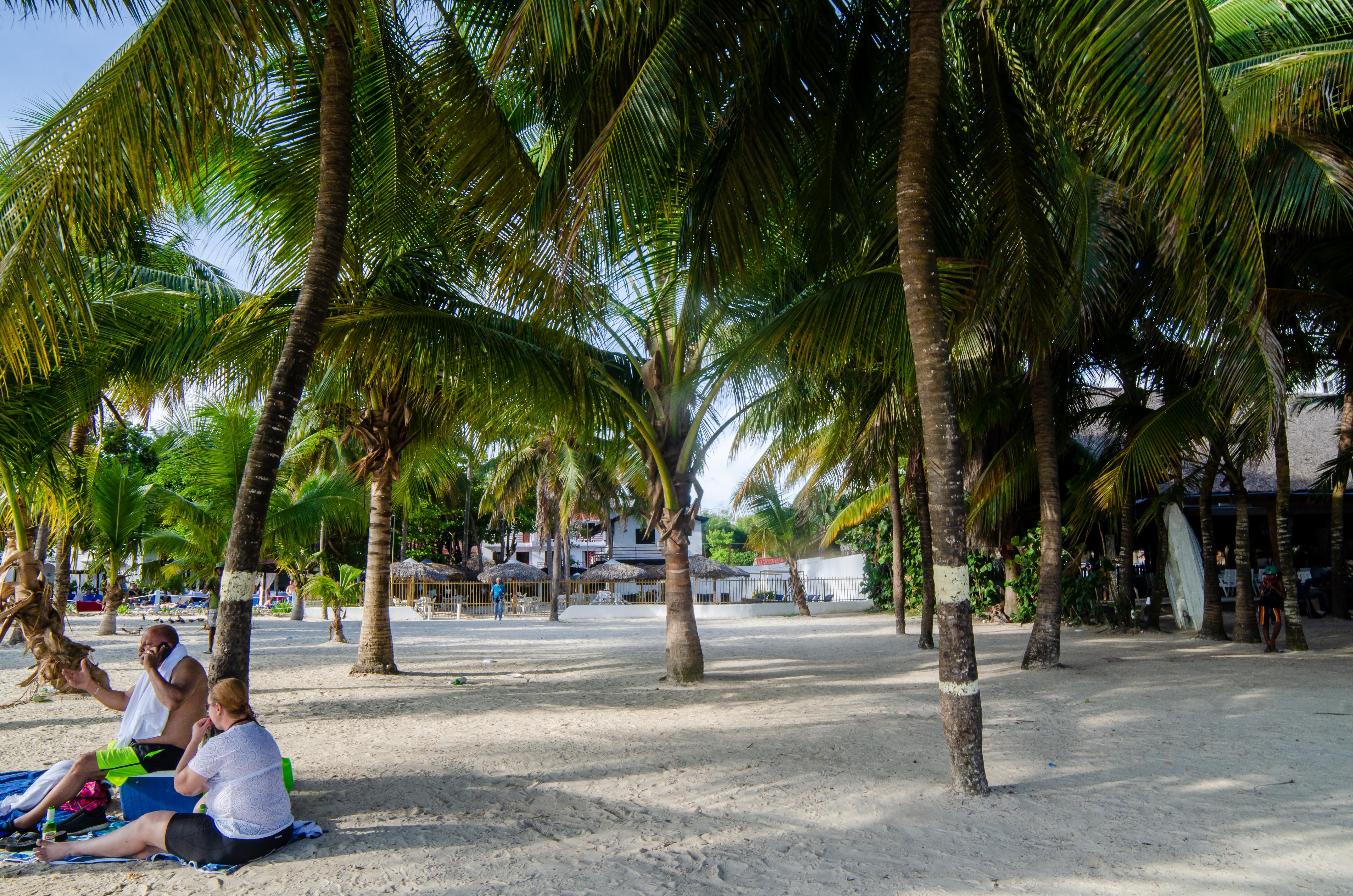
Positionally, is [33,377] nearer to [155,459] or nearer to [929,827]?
[929,827]

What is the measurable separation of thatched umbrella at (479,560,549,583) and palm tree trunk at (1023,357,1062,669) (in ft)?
77.4

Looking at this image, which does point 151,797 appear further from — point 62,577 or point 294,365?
point 62,577

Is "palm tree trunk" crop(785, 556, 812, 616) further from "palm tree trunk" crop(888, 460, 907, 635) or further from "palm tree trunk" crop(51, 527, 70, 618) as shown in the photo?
"palm tree trunk" crop(51, 527, 70, 618)

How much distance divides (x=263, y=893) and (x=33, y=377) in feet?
21.9

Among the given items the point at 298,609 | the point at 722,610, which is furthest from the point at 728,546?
the point at 298,609

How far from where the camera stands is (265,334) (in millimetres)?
7066

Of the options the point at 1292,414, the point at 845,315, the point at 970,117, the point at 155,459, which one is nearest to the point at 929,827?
the point at 845,315

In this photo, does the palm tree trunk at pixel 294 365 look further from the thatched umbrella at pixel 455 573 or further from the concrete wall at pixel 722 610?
the thatched umbrella at pixel 455 573

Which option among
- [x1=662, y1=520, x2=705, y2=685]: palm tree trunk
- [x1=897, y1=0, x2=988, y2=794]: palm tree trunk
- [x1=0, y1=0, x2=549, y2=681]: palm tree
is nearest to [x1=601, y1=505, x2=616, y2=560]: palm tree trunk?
[x1=662, y1=520, x2=705, y2=685]: palm tree trunk

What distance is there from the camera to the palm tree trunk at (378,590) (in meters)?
10.6

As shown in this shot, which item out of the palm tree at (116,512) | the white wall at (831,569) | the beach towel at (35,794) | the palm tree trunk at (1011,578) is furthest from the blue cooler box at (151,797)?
the white wall at (831,569)

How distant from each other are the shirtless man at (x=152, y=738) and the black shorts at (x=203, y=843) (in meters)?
0.75

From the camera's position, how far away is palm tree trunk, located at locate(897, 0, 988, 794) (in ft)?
15.7

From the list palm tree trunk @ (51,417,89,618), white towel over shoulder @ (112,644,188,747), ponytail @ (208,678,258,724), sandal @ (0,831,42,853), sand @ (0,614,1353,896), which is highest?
palm tree trunk @ (51,417,89,618)
